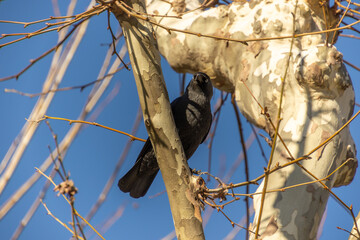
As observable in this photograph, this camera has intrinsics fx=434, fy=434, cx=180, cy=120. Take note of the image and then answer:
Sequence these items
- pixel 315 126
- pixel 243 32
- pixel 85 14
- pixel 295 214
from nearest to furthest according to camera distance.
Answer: pixel 85 14 < pixel 295 214 < pixel 315 126 < pixel 243 32

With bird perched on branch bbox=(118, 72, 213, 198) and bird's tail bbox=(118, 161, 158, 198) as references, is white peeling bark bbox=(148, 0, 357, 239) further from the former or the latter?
bird's tail bbox=(118, 161, 158, 198)

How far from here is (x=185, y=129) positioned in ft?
10.4

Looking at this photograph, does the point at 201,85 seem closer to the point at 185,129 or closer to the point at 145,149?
the point at 185,129

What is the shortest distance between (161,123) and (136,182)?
1361 millimetres

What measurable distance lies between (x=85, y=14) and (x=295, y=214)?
1.46m

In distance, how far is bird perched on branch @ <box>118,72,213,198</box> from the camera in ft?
10.4

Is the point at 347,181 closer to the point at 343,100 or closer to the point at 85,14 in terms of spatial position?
the point at 343,100

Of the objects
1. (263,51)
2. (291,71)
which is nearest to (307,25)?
(263,51)

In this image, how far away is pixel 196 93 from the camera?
3422 mm

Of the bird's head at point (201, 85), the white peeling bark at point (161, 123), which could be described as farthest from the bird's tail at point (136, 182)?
the white peeling bark at point (161, 123)

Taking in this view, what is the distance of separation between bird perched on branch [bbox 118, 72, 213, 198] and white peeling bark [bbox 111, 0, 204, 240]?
1027mm

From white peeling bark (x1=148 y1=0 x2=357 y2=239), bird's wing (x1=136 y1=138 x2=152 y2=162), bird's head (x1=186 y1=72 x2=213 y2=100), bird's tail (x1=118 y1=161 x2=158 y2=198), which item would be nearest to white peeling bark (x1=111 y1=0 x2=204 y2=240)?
white peeling bark (x1=148 y1=0 x2=357 y2=239)

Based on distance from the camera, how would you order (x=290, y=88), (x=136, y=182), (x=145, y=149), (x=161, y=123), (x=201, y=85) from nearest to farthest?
1. (x=161, y=123)
2. (x=290, y=88)
3. (x=145, y=149)
4. (x=136, y=182)
5. (x=201, y=85)

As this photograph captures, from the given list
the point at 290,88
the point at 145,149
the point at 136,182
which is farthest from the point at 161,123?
the point at 136,182
